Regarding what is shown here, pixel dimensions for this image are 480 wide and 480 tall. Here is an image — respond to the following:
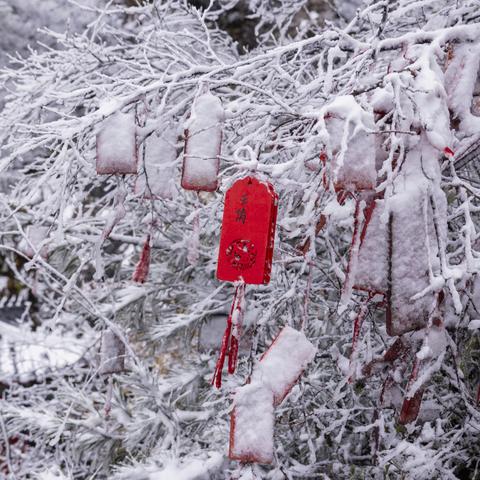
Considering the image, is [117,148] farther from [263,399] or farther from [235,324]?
[263,399]

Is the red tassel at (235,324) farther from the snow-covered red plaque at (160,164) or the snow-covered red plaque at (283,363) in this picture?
the snow-covered red plaque at (160,164)

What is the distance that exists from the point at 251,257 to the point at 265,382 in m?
0.36

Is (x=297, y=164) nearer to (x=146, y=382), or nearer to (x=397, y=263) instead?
(x=397, y=263)

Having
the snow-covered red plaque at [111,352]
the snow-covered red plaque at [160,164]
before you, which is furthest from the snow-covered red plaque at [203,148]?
the snow-covered red plaque at [111,352]

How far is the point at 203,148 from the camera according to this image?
1.79 m

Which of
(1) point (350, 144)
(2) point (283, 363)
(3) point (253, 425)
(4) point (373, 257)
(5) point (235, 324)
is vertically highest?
(1) point (350, 144)

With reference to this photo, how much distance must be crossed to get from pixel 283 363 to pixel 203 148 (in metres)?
0.66

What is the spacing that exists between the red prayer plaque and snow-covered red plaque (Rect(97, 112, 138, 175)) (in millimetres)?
300

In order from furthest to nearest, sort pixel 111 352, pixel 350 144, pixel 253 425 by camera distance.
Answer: pixel 111 352 < pixel 253 425 < pixel 350 144

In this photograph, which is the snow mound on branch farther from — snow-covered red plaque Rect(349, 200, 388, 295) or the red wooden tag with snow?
the red wooden tag with snow

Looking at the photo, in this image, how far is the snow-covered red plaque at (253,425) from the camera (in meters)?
1.74

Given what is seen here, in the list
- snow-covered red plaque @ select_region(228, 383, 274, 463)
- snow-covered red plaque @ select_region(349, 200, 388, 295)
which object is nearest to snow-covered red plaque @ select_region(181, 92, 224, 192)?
snow-covered red plaque @ select_region(349, 200, 388, 295)

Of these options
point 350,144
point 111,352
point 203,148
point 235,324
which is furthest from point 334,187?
point 111,352

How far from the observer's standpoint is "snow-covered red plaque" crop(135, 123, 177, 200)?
1971 millimetres
